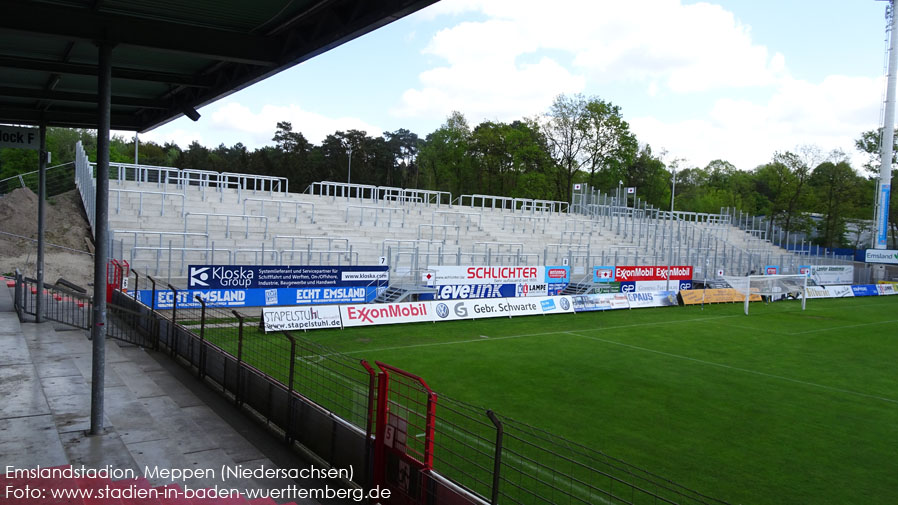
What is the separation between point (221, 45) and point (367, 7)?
7.94 ft

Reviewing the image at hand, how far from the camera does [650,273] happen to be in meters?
33.2

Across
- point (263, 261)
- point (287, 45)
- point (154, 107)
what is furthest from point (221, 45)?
point (263, 261)

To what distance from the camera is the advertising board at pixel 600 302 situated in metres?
26.9

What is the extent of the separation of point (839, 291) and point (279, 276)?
3519 centimetres

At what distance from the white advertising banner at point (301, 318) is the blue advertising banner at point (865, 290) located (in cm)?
3642

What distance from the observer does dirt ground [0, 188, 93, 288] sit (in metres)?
23.8

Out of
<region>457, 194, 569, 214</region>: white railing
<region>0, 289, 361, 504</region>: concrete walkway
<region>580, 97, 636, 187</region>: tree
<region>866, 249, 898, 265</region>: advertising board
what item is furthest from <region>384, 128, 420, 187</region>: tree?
<region>0, 289, 361, 504</region>: concrete walkway

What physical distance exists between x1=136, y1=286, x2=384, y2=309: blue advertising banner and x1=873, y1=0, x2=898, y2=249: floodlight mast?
157 feet

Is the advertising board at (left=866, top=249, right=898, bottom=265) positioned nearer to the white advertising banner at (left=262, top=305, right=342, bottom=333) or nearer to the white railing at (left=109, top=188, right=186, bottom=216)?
the white advertising banner at (left=262, top=305, right=342, bottom=333)

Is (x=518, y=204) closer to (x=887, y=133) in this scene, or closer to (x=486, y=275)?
(x=887, y=133)

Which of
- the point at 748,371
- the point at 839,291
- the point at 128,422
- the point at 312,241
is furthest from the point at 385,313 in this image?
the point at 839,291

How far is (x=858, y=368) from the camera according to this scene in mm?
→ 17047

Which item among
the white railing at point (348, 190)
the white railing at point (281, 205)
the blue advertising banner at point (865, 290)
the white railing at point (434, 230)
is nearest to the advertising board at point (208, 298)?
the white railing at point (281, 205)

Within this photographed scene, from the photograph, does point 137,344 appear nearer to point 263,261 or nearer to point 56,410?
point 56,410
